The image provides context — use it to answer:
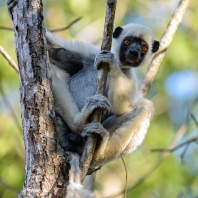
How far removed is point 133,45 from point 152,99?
15.2 feet

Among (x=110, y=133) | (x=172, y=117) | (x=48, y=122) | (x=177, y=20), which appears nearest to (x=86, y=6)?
(x=172, y=117)

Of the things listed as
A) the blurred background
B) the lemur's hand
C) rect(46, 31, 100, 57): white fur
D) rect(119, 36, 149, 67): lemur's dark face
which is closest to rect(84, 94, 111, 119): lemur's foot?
rect(119, 36, 149, 67): lemur's dark face

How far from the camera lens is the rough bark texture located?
4629 millimetres

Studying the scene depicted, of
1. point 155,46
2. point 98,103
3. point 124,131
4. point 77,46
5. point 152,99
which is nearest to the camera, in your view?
point 98,103

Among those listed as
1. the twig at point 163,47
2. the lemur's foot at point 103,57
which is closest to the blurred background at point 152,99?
the twig at point 163,47

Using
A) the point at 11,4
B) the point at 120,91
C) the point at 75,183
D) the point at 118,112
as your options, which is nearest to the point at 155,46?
the point at 120,91

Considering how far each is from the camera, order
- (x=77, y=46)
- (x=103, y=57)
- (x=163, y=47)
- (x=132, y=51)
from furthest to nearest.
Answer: (x=163, y=47) < (x=77, y=46) < (x=132, y=51) < (x=103, y=57)

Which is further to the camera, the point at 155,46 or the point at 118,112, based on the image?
the point at 155,46

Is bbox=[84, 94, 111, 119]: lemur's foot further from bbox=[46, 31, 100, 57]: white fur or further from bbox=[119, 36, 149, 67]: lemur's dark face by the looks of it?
bbox=[46, 31, 100, 57]: white fur

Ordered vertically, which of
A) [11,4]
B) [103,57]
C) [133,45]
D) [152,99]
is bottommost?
[152,99]

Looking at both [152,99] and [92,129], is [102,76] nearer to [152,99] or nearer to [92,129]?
[92,129]

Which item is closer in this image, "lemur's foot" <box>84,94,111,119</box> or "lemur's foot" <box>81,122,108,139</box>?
"lemur's foot" <box>81,122,108,139</box>

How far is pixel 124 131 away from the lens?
20.1ft

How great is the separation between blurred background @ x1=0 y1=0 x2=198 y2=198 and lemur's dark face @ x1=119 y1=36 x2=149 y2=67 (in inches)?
135
